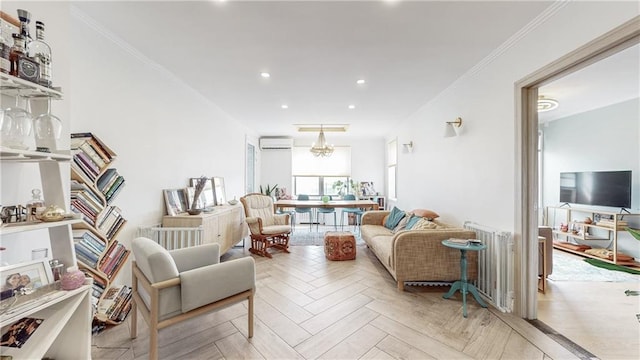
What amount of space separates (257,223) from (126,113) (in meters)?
2.39

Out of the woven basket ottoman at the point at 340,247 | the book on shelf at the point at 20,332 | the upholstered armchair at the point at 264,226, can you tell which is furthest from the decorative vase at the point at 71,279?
the woven basket ottoman at the point at 340,247

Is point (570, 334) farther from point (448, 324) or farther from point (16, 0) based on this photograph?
point (16, 0)

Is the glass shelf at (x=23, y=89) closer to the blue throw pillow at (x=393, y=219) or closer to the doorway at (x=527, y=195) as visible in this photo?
the doorway at (x=527, y=195)

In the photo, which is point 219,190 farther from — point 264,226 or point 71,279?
point 71,279

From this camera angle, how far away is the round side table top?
2.42 m

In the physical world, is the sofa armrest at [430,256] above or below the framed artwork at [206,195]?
below

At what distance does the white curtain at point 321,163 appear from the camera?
7438mm

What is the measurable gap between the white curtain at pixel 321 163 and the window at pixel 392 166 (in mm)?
1167

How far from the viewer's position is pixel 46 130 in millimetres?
1183

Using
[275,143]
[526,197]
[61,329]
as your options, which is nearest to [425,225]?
[526,197]

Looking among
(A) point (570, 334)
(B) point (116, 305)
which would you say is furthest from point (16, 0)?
(A) point (570, 334)

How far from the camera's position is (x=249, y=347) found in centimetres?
190

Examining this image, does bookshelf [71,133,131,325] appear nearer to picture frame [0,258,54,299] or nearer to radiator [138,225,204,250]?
radiator [138,225,204,250]

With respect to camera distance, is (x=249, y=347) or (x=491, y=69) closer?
(x=249, y=347)
